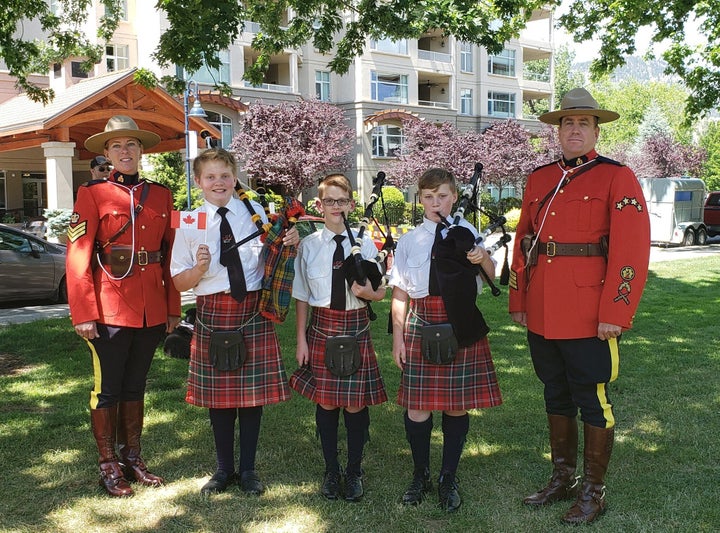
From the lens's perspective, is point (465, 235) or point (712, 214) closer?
point (465, 235)

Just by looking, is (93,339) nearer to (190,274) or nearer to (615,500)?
(190,274)

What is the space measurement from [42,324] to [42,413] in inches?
158

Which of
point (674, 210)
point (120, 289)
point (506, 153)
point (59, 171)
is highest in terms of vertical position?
point (506, 153)

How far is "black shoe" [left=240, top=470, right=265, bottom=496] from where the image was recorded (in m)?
3.87

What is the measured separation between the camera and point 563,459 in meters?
3.80

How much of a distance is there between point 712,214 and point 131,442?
2462cm

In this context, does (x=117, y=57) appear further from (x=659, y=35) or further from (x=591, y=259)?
(x=591, y=259)

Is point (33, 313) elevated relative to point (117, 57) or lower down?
lower down

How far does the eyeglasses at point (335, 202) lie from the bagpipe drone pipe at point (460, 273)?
0.51 metres

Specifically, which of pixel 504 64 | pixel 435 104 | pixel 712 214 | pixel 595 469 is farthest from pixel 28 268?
pixel 504 64

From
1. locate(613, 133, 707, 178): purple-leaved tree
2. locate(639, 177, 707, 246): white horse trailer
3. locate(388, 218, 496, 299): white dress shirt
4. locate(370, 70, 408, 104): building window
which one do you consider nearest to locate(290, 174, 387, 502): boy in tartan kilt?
locate(388, 218, 496, 299): white dress shirt

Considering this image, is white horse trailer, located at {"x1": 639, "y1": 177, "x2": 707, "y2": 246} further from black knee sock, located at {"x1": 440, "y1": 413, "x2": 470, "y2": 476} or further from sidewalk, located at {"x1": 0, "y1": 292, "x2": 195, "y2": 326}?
Answer: black knee sock, located at {"x1": 440, "y1": 413, "x2": 470, "y2": 476}

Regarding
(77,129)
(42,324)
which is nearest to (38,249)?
(42,324)

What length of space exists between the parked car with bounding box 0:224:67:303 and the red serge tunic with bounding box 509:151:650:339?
9.50 metres
